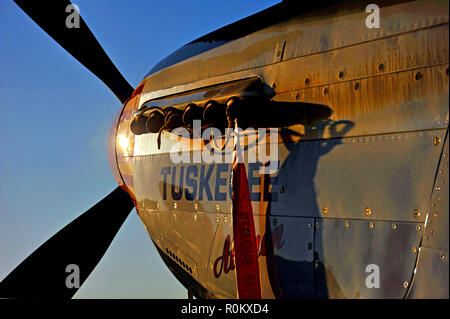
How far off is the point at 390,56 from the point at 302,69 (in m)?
0.92

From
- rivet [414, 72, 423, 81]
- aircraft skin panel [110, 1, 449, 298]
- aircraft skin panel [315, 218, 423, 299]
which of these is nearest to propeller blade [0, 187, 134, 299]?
aircraft skin panel [110, 1, 449, 298]

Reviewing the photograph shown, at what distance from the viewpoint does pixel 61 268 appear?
7.64 metres

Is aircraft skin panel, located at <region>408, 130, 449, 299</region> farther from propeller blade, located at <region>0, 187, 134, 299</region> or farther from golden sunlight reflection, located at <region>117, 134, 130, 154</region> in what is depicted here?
propeller blade, located at <region>0, 187, 134, 299</region>

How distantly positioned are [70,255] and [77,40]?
322 cm

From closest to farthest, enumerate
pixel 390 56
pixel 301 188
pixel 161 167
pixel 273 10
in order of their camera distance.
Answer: pixel 390 56, pixel 301 188, pixel 273 10, pixel 161 167

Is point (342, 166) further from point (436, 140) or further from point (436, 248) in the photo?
point (436, 248)

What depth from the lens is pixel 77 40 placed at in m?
8.13

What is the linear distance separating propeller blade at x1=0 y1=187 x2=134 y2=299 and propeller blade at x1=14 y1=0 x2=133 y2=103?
1.85m

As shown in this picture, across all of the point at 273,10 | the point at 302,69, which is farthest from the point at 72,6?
the point at 302,69

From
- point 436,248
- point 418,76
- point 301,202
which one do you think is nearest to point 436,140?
point 418,76

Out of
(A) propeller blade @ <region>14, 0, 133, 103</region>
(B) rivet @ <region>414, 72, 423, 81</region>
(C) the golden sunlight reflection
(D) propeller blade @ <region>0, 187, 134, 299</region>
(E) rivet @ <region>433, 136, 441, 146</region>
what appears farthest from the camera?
(A) propeller blade @ <region>14, 0, 133, 103</region>

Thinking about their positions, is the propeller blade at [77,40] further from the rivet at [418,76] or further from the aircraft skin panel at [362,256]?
the rivet at [418,76]

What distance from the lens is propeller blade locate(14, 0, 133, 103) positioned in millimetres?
7773

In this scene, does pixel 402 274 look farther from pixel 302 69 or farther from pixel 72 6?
pixel 72 6
